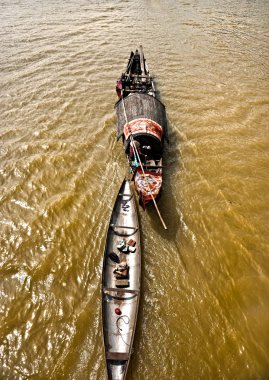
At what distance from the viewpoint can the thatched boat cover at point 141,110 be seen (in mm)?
13273

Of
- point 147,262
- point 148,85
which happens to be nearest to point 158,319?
point 147,262

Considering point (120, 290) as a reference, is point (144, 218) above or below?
above

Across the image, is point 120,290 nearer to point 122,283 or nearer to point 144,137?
point 122,283

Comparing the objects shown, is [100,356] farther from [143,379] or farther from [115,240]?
[115,240]

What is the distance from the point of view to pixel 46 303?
26.1ft

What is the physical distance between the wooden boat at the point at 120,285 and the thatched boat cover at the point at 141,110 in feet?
15.8

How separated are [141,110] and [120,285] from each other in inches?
362

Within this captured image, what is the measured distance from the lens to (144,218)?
34.9 feet

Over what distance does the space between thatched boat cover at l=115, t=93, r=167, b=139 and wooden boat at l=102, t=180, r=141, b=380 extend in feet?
15.8

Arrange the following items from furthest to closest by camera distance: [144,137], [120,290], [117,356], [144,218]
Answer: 1. [144,137]
2. [144,218]
3. [120,290]
4. [117,356]

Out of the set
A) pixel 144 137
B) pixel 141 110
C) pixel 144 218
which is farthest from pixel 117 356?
pixel 141 110

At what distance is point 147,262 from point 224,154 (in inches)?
313

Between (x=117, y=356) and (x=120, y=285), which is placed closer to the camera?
(x=117, y=356)

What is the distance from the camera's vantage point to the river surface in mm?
7215
